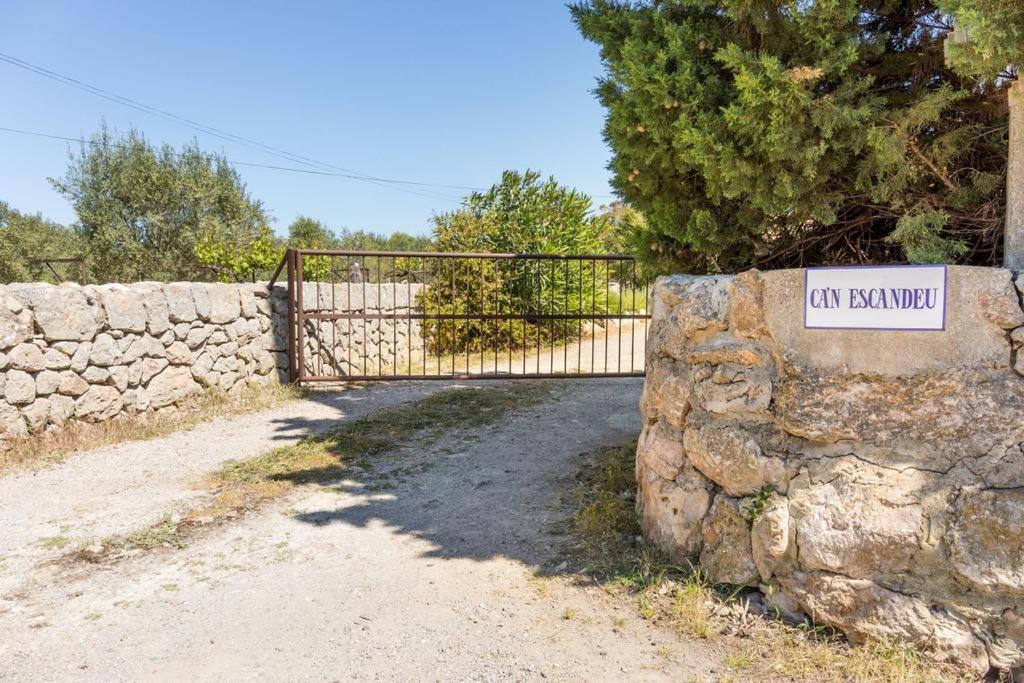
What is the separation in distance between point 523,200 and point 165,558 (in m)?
10.7

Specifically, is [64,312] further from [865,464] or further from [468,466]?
[865,464]

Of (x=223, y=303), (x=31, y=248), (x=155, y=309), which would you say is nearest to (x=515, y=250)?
(x=223, y=303)

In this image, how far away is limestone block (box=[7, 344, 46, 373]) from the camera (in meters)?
5.19

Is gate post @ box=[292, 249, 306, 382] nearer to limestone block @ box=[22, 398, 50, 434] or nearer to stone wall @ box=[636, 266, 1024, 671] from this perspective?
limestone block @ box=[22, 398, 50, 434]

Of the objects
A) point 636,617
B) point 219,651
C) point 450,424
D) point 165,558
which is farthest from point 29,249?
point 636,617

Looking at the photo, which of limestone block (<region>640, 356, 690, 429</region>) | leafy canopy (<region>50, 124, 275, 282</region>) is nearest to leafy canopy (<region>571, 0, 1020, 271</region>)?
limestone block (<region>640, 356, 690, 429</region>)

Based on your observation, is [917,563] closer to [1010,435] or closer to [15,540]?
[1010,435]

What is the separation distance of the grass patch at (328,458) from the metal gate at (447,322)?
46 centimetres

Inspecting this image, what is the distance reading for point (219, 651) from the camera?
258cm

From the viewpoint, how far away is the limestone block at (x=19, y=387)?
5.14 meters

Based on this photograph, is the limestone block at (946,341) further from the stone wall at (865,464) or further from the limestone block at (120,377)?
the limestone block at (120,377)

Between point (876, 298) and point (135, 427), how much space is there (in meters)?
6.32

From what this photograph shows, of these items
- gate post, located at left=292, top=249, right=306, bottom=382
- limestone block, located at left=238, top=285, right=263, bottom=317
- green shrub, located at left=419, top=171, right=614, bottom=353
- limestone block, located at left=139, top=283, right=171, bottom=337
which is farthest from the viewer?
green shrub, located at left=419, top=171, right=614, bottom=353

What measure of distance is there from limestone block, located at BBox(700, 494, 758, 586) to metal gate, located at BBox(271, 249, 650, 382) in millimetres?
4167
